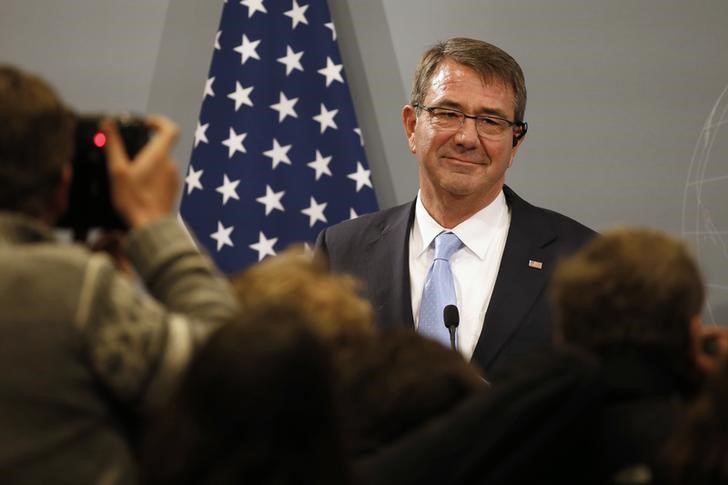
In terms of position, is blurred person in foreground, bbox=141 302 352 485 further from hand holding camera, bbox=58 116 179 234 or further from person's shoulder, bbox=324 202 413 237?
person's shoulder, bbox=324 202 413 237

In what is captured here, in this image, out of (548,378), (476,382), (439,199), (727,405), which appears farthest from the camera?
(439,199)

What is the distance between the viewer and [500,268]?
127 inches

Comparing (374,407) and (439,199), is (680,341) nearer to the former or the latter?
(374,407)

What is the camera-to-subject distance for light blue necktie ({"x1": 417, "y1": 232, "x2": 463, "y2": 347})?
3141mm

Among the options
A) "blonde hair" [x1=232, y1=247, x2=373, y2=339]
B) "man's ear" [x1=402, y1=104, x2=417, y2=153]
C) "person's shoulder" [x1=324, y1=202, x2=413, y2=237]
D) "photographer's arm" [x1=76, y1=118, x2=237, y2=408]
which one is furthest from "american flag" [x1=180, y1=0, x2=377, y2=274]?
"blonde hair" [x1=232, y1=247, x2=373, y2=339]

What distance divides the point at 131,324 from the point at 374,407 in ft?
1.19

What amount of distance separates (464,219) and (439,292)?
34cm

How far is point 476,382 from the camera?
1.66 m

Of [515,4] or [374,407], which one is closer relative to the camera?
[374,407]

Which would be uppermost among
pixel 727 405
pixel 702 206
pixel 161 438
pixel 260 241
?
pixel 161 438

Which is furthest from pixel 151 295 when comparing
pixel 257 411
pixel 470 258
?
pixel 470 258

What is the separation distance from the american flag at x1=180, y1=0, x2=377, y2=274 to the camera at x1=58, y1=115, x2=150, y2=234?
7.58 feet

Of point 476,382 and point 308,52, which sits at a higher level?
point 308,52

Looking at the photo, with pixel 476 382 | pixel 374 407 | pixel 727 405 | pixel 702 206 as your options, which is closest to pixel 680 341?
pixel 727 405
